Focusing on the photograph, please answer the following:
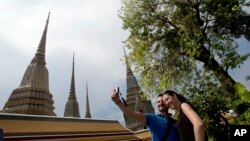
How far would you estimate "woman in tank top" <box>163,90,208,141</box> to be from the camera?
280 centimetres

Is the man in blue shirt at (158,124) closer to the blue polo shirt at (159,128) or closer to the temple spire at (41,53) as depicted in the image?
the blue polo shirt at (159,128)

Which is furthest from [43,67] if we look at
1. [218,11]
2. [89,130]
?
[218,11]

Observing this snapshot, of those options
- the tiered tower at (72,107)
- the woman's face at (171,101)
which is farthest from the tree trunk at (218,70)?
the tiered tower at (72,107)

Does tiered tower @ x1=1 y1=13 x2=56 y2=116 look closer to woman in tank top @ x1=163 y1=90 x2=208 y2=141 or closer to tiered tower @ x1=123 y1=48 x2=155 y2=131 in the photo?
Answer: tiered tower @ x1=123 y1=48 x2=155 y2=131

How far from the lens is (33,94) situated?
113 ft

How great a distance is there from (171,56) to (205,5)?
8.57 feet

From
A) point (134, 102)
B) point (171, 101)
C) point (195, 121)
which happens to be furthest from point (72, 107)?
point (195, 121)

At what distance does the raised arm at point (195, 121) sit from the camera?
9.14ft

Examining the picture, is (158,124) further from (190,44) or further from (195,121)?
(190,44)

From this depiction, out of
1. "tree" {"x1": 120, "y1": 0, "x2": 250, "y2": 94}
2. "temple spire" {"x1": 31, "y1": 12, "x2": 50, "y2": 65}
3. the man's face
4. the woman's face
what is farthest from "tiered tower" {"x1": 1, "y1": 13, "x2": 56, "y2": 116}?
the woman's face

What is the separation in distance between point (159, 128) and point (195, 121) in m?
0.81

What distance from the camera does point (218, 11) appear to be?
1410cm

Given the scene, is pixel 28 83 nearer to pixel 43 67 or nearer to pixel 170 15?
pixel 43 67

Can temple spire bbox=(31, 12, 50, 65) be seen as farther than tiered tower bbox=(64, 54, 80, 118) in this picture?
No
